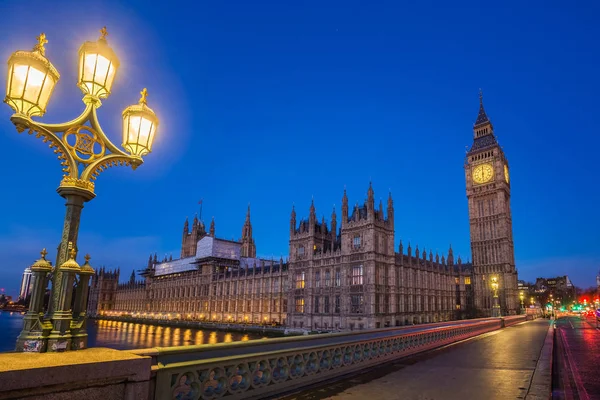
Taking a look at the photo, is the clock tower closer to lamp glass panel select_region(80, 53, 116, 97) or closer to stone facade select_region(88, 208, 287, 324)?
stone facade select_region(88, 208, 287, 324)

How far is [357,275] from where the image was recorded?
49938mm

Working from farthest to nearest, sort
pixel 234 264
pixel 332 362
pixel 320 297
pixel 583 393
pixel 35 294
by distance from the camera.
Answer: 1. pixel 234 264
2. pixel 320 297
3. pixel 332 362
4. pixel 583 393
5. pixel 35 294

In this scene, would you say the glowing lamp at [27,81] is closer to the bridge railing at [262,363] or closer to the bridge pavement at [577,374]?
the bridge railing at [262,363]

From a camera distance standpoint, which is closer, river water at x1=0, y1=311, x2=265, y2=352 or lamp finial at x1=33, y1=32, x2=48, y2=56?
lamp finial at x1=33, y1=32, x2=48, y2=56

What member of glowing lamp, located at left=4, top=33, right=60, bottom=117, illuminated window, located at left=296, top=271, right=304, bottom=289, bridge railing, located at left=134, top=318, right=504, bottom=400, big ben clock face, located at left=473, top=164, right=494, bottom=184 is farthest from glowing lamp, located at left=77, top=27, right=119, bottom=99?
big ben clock face, located at left=473, top=164, right=494, bottom=184

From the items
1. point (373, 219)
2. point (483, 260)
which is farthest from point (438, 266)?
point (373, 219)

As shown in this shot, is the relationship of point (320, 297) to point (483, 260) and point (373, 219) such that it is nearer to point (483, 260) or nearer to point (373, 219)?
point (373, 219)

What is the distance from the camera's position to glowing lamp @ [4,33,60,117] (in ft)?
18.4

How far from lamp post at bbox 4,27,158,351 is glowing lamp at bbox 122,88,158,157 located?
1.88 ft

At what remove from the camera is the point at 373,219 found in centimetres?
4956

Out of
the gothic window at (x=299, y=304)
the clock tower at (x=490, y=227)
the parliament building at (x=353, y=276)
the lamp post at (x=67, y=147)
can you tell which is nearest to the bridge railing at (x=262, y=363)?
the lamp post at (x=67, y=147)

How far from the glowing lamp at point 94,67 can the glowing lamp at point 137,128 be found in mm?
851

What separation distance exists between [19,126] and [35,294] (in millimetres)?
2594

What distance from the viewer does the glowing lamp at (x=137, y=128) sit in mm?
7348
